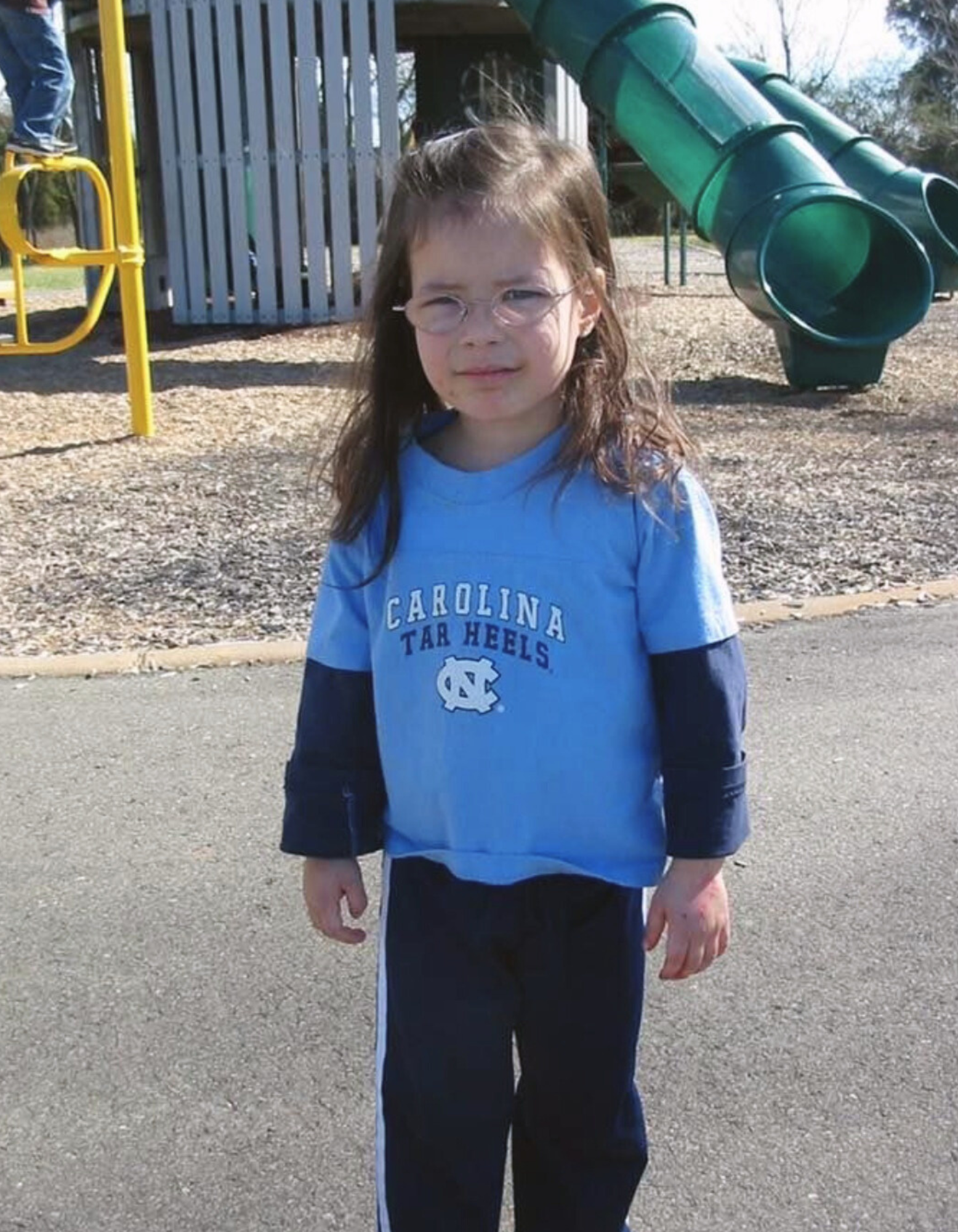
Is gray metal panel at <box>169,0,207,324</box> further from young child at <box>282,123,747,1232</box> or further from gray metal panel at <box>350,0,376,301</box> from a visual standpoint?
young child at <box>282,123,747,1232</box>

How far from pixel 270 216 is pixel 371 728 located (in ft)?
39.1

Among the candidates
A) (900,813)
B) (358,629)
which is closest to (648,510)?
(358,629)

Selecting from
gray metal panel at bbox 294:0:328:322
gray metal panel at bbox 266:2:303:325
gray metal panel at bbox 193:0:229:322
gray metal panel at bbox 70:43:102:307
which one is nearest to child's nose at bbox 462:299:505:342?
gray metal panel at bbox 294:0:328:322

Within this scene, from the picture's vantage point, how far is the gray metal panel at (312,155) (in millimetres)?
12430

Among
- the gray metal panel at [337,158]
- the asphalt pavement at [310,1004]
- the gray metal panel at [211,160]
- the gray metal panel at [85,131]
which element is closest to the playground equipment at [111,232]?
the asphalt pavement at [310,1004]

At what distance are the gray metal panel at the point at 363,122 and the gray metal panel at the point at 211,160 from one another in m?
1.24

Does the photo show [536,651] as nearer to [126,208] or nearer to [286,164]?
[126,208]

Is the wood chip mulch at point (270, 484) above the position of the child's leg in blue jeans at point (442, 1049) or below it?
below

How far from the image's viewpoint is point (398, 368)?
1.86 meters

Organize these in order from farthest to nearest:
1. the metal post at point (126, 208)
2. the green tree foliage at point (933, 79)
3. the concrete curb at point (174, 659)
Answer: the green tree foliage at point (933, 79), the metal post at point (126, 208), the concrete curb at point (174, 659)

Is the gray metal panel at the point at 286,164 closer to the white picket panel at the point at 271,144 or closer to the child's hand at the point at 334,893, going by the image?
the white picket panel at the point at 271,144

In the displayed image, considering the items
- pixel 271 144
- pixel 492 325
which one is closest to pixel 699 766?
pixel 492 325

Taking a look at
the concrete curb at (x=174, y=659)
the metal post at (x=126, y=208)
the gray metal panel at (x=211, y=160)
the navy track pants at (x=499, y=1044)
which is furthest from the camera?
the gray metal panel at (x=211, y=160)

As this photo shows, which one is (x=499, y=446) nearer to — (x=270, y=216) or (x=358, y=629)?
(x=358, y=629)
